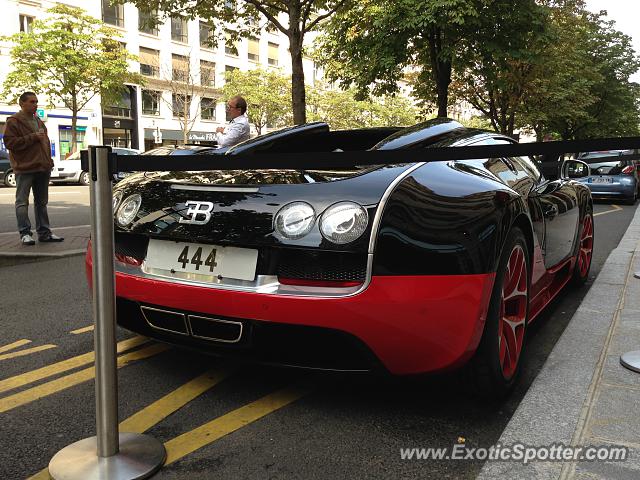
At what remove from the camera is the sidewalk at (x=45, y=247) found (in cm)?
605

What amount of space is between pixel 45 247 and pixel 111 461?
5.16 meters

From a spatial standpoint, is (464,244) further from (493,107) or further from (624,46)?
(624,46)

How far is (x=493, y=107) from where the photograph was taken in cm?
2592

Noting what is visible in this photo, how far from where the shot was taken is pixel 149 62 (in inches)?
1652

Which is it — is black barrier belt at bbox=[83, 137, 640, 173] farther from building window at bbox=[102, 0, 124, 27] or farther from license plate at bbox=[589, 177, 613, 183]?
building window at bbox=[102, 0, 124, 27]

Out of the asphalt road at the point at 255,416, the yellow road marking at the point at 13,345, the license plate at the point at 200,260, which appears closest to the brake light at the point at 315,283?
the license plate at the point at 200,260

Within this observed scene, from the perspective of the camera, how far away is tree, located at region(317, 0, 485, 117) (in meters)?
14.1

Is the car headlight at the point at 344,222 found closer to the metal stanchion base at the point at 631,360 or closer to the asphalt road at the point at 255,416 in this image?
the asphalt road at the point at 255,416

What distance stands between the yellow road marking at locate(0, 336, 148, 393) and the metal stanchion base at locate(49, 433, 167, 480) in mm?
832

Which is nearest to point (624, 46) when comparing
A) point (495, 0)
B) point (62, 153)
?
point (495, 0)

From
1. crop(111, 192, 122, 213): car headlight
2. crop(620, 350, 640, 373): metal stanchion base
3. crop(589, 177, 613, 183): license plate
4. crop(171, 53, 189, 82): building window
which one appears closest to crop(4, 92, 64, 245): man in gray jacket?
crop(111, 192, 122, 213): car headlight

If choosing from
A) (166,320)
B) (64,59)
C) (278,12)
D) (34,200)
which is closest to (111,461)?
(166,320)

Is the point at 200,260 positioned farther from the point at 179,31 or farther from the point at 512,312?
the point at 179,31

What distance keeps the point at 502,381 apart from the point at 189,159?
1567 millimetres
